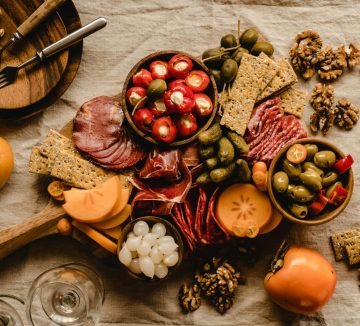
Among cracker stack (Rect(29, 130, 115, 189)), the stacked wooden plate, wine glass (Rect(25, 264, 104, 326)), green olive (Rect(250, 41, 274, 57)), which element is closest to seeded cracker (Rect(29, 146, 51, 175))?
cracker stack (Rect(29, 130, 115, 189))

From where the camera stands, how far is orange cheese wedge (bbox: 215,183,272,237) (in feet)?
4.25

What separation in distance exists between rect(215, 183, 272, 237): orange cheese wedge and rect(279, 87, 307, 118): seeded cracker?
0.67 feet

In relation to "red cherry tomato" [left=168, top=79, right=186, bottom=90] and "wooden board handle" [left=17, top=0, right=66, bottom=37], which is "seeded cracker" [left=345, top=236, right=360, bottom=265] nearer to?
"red cherry tomato" [left=168, top=79, right=186, bottom=90]

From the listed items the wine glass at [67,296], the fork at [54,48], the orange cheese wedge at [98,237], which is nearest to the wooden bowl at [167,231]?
the orange cheese wedge at [98,237]

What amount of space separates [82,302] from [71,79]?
536 mm

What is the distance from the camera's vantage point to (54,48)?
51.7 inches

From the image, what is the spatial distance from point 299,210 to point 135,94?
44 centimetres

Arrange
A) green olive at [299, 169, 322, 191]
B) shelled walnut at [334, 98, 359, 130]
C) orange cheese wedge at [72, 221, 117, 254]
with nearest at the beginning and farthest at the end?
green olive at [299, 169, 322, 191]
orange cheese wedge at [72, 221, 117, 254]
shelled walnut at [334, 98, 359, 130]

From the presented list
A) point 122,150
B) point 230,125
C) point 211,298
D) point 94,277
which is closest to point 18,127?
point 122,150

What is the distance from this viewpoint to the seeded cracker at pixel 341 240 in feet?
4.51

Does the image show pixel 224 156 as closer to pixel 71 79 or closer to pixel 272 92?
pixel 272 92

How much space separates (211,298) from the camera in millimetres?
1397

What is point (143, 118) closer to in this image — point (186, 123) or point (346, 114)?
point (186, 123)

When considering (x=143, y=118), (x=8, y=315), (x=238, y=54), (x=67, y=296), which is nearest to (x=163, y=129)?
(x=143, y=118)
